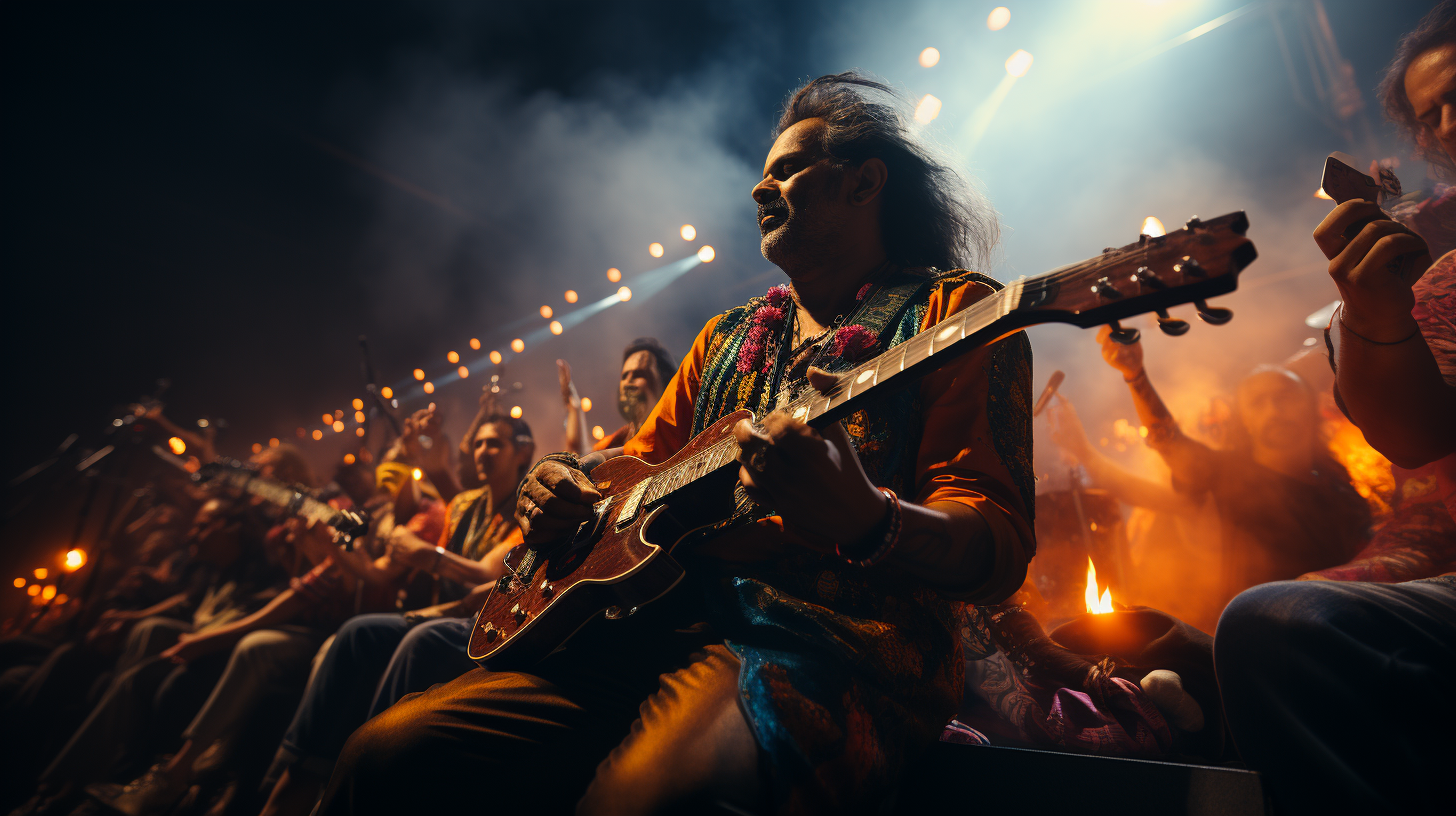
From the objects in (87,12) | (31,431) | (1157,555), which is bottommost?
(1157,555)

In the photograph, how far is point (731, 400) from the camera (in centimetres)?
203

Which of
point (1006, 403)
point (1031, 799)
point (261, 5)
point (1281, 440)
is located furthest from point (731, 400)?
point (261, 5)

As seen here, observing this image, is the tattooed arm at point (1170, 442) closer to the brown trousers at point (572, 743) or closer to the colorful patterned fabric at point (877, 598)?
the colorful patterned fabric at point (877, 598)

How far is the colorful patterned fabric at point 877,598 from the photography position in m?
1.09

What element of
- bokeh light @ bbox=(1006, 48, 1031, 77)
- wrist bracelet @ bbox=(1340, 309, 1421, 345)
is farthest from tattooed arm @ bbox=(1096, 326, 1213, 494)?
bokeh light @ bbox=(1006, 48, 1031, 77)

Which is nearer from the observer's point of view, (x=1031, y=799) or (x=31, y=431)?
(x=1031, y=799)

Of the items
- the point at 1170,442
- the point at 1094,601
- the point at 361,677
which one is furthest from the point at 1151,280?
the point at 361,677

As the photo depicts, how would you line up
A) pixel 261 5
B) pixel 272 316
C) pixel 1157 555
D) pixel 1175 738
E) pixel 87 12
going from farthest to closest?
pixel 272 316, pixel 261 5, pixel 87 12, pixel 1157 555, pixel 1175 738

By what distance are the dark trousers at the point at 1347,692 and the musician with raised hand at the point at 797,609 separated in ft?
1.68

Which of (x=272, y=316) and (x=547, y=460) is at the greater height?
(x=272, y=316)

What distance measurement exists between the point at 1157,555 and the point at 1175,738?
12.3 ft

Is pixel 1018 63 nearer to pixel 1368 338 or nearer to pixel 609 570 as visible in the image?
pixel 1368 338

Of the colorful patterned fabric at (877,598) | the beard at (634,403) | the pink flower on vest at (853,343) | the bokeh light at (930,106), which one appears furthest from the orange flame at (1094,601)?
the bokeh light at (930,106)

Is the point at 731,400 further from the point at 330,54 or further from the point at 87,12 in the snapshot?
the point at 87,12
